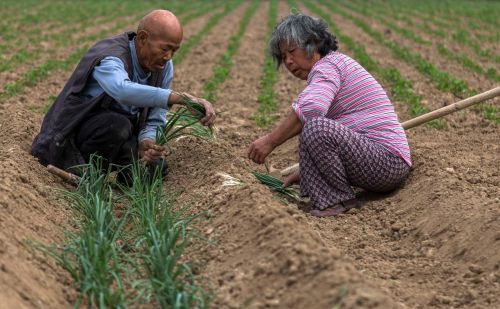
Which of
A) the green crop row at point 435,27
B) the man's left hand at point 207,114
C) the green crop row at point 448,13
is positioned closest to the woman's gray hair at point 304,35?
the man's left hand at point 207,114

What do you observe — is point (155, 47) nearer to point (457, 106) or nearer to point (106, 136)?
point (106, 136)

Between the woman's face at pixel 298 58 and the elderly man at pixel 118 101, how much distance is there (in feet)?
2.00

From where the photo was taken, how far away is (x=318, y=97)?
17.1ft

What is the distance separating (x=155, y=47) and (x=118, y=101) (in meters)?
0.43

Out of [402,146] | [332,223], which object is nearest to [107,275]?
[332,223]

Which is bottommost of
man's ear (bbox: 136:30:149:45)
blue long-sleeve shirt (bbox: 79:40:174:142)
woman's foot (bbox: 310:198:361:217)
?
woman's foot (bbox: 310:198:361:217)

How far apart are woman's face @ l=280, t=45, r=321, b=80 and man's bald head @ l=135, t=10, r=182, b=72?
72 centimetres

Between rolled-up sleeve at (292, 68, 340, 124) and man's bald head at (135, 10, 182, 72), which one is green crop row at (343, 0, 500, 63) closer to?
rolled-up sleeve at (292, 68, 340, 124)

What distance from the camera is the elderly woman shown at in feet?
17.2

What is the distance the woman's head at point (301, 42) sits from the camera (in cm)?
→ 536

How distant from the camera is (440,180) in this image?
5453 mm

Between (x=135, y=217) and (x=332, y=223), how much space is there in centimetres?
128

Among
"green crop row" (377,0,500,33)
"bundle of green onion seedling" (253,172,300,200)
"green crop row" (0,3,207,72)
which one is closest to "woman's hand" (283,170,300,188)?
"bundle of green onion seedling" (253,172,300,200)

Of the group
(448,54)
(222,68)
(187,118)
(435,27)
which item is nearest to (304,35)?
(187,118)
